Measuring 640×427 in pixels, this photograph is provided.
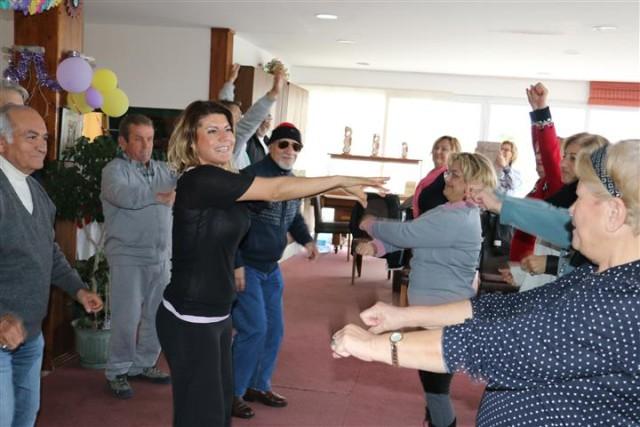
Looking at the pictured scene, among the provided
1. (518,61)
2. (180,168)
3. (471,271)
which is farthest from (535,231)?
(518,61)

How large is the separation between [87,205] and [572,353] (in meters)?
3.72

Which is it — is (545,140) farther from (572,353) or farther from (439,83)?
(439,83)

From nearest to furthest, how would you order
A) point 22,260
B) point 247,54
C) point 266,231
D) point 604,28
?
point 22,260 → point 266,231 → point 604,28 → point 247,54

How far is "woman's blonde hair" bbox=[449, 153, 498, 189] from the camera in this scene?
312 centimetres

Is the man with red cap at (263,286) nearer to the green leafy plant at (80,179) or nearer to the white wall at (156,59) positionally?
the green leafy plant at (80,179)

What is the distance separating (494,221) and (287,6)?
2.55 m

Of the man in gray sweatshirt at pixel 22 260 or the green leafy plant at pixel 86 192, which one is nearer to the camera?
the man in gray sweatshirt at pixel 22 260

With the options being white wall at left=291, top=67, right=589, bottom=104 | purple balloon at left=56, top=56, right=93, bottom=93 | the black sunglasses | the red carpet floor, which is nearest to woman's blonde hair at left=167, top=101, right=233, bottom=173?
the black sunglasses

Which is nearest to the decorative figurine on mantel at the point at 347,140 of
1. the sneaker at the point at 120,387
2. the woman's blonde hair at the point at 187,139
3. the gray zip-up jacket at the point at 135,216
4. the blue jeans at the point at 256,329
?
the gray zip-up jacket at the point at 135,216

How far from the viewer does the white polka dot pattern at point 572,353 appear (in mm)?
1303

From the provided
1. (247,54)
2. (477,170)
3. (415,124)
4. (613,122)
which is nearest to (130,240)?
(477,170)

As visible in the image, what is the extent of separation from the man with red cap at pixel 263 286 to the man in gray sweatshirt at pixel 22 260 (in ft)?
4.14

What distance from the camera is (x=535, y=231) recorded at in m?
2.49

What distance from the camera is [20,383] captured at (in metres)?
2.45
